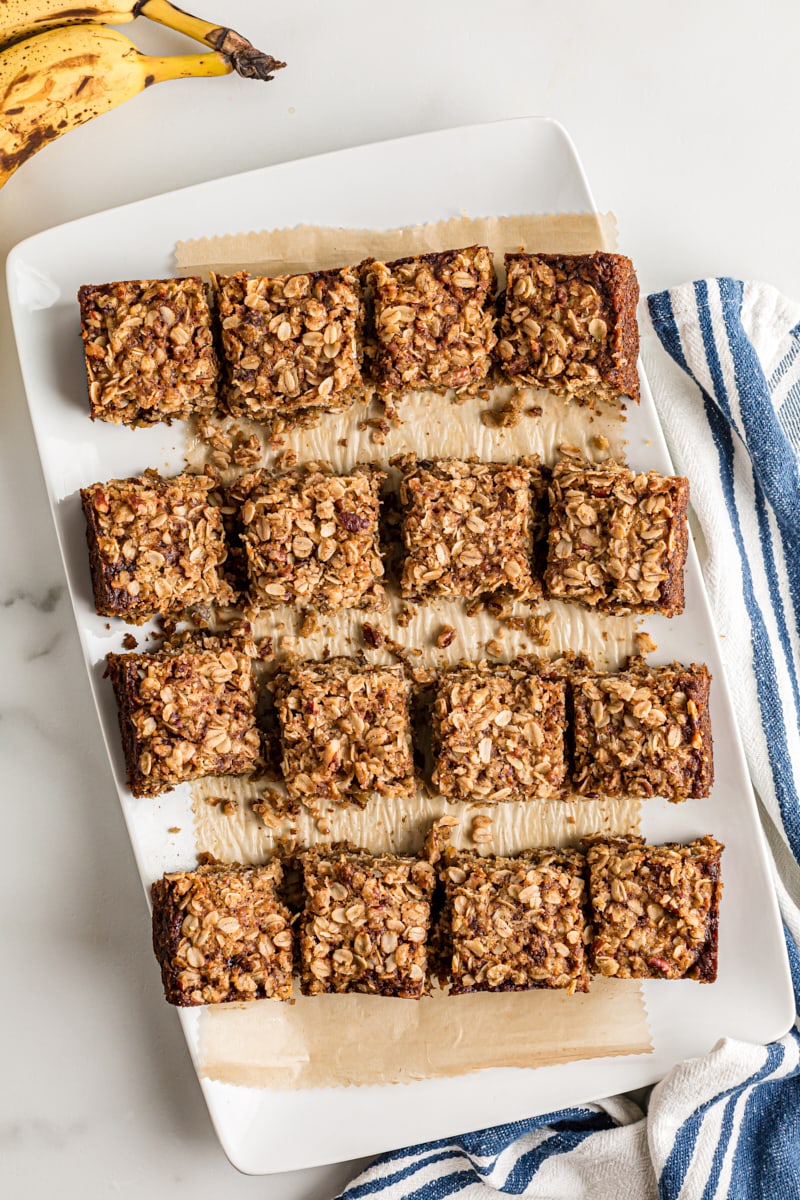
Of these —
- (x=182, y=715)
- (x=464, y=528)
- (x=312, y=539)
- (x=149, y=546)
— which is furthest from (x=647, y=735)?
(x=149, y=546)

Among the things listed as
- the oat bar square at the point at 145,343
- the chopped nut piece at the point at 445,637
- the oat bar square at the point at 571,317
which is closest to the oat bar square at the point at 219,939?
the chopped nut piece at the point at 445,637

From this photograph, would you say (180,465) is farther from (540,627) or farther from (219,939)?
(219,939)

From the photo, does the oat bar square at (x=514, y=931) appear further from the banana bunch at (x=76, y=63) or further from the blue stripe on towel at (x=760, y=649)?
the banana bunch at (x=76, y=63)

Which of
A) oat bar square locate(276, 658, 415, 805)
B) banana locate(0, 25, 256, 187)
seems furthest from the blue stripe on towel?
banana locate(0, 25, 256, 187)

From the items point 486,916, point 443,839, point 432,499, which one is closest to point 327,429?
point 432,499

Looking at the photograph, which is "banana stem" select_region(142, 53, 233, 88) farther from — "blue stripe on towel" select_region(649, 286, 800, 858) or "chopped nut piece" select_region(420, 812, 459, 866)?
"chopped nut piece" select_region(420, 812, 459, 866)
